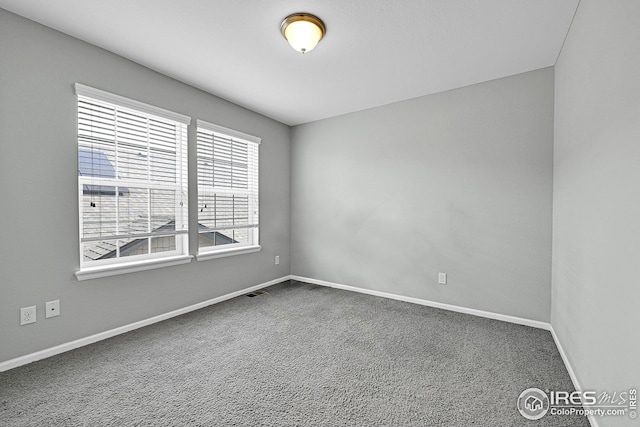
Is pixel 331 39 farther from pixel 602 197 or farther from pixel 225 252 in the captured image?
pixel 225 252

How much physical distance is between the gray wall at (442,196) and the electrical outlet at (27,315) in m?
3.05

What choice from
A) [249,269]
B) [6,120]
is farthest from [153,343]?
[6,120]

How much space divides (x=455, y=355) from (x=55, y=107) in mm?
3736

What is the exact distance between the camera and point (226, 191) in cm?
363

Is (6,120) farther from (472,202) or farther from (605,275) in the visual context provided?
(472,202)

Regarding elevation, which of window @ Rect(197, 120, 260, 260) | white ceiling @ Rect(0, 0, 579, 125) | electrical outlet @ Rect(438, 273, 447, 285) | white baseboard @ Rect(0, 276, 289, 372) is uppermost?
white ceiling @ Rect(0, 0, 579, 125)

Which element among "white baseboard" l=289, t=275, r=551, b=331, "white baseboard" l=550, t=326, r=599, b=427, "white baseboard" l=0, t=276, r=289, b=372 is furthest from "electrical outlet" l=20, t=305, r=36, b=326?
"white baseboard" l=550, t=326, r=599, b=427

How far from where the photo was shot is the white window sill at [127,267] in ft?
7.76

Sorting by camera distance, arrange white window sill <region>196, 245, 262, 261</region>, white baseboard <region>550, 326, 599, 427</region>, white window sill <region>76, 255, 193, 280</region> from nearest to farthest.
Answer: white baseboard <region>550, 326, 599, 427</region>
white window sill <region>76, 255, 193, 280</region>
white window sill <region>196, 245, 262, 261</region>

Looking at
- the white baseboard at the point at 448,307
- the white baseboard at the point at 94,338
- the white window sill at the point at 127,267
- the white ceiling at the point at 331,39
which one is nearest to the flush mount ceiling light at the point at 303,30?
the white ceiling at the point at 331,39

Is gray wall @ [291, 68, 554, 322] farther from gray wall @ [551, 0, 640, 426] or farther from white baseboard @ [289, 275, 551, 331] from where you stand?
gray wall @ [551, 0, 640, 426]

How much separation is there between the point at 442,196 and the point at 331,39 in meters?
2.06

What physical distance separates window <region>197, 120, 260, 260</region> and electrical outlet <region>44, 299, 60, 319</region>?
1241 mm

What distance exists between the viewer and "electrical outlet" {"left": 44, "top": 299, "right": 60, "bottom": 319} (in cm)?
218
